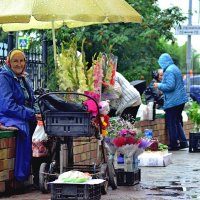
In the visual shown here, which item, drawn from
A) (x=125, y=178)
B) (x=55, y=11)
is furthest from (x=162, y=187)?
(x=55, y=11)

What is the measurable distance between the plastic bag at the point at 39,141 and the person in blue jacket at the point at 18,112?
0.24 ft

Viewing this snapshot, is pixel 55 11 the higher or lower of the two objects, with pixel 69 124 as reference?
higher

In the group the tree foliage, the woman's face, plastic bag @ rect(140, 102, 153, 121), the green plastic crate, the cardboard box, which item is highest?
the tree foliage

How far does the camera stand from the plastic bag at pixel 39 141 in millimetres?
10781

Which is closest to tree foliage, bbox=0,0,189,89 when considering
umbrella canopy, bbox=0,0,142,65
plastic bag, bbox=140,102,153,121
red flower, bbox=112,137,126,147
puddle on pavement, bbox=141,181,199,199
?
plastic bag, bbox=140,102,153,121

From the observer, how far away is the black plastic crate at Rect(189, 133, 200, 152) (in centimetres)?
1661

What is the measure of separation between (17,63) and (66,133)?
4.45ft

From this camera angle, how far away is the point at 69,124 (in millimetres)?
10039

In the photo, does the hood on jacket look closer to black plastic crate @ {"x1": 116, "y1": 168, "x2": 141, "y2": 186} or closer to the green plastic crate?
black plastic crate @ {"x1": 116, "y1": 168, "x2": 141, "y2": 186}

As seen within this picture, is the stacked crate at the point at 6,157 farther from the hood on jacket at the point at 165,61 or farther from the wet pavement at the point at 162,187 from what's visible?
the hood on jacket at the point at 165,61

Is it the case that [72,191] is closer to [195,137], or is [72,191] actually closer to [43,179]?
[43,179]

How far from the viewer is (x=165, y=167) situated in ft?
45.9

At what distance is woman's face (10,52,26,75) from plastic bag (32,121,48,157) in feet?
2.21

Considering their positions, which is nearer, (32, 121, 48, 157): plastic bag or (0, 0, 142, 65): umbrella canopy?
(0, 0, 142, 65): umbrella canopy
